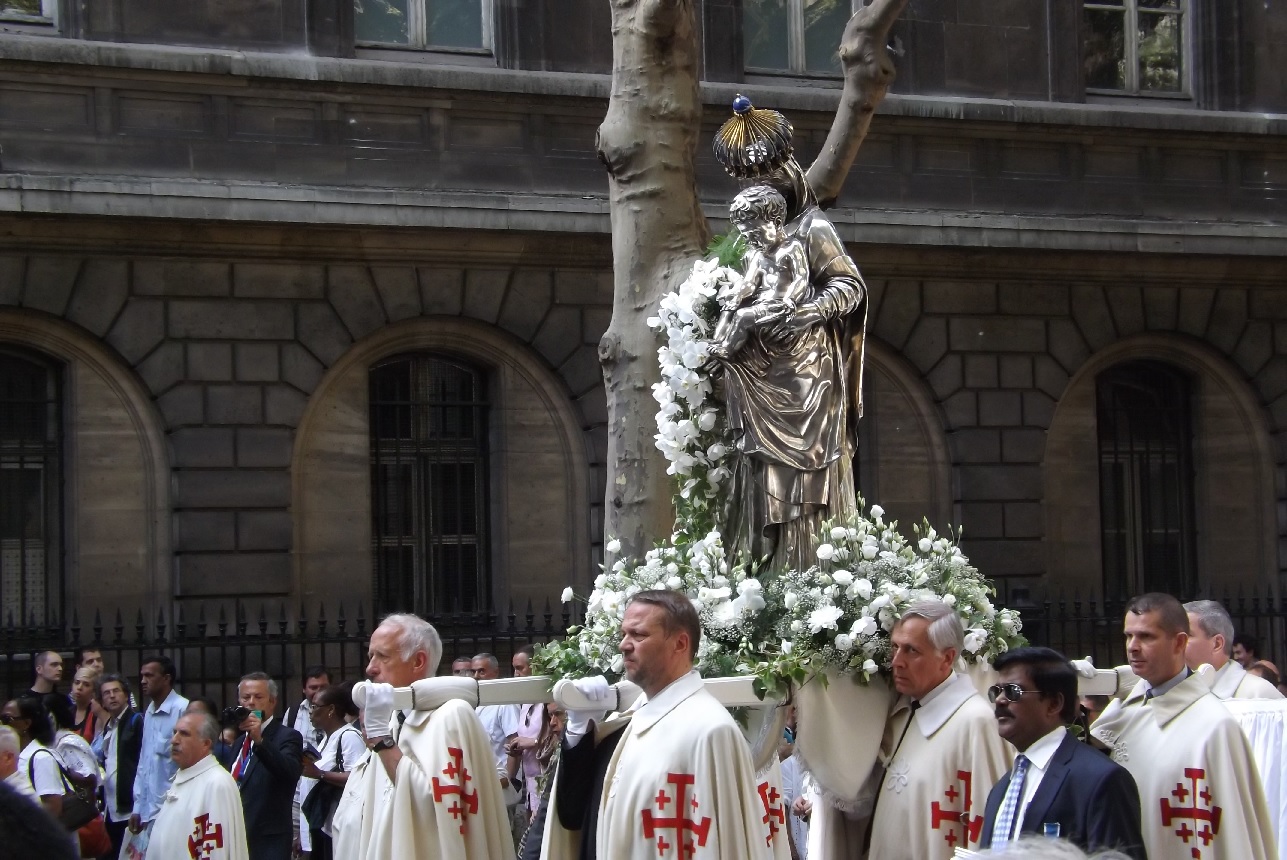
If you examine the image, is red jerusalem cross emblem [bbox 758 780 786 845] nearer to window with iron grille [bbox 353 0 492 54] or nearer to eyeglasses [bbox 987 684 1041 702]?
eyeglasses [bbox 987 684 1041 702]

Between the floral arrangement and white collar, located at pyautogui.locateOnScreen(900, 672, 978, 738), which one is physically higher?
the floral arrangement

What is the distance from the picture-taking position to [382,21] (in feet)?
61.7

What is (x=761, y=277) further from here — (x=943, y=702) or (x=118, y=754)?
(x=118, y=754)

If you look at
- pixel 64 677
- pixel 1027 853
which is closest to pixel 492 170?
pixel 64 677

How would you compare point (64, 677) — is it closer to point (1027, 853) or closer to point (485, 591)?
point (485, 591)

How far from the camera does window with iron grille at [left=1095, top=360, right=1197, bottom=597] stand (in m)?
21.3

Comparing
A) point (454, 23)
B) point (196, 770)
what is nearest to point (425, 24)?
point (454, 23)

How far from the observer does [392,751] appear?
23.1 ft

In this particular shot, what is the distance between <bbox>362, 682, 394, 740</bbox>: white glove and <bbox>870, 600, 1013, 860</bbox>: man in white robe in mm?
1658

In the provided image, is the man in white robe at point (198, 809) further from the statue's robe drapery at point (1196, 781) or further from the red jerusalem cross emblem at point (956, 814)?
the statue's robe drapery at point (1196, 781)

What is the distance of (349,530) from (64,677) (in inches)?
123

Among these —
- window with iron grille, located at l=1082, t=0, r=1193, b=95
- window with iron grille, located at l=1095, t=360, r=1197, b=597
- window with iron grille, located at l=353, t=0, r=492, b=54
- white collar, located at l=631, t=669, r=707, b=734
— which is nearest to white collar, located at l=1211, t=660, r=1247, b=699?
white collar, located at l=631, t=669, r=707, b=734

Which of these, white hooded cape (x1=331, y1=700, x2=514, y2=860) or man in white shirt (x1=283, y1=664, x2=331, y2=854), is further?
man in white shirt (x1=283, y1=664, x2=331, y2=854)

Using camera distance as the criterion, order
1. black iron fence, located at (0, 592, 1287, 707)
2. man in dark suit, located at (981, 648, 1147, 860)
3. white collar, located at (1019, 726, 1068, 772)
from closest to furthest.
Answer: man in dark suit, located at (981, 648, 1147, 860), white collar, located at (1019, 726, 1068, 772), black iron fence, located at (0, 592, 1287, 707)
